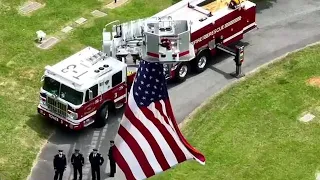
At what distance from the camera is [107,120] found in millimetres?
29766

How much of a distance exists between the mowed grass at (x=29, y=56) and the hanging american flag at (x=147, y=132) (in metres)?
8.76

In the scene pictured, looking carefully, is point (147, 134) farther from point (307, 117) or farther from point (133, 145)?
point (307, 117)

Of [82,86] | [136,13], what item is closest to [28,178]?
[82,86]

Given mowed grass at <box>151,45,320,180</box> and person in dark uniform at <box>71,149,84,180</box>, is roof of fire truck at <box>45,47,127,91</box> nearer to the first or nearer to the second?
person in dark uniform at <box>71,149,84,180</box>

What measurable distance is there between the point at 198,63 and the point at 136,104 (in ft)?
47.1

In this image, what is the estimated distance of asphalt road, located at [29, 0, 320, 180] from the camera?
28.3 meters

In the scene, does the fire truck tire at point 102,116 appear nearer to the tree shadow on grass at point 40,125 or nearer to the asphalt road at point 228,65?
Result: the asphalt road at point 228,65

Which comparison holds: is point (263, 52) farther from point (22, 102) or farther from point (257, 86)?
point (22, 102)

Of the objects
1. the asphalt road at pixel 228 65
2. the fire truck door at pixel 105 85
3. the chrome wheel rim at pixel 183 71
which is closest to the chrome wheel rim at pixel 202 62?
the asphalt road at pixel 228 65

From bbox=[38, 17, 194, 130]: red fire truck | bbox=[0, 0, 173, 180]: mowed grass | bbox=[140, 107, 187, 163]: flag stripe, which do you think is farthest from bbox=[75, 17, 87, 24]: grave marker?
bbox=[140, 107, 187, 163]: flag stripe

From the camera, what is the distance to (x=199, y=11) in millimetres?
33000

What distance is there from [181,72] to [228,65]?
260 cm

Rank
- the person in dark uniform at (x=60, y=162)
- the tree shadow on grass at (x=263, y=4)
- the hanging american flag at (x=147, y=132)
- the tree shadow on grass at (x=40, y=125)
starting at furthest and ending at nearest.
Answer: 1. the tree shadow on grass at (x=263, y=4)
2. the tree shadow on grass at (x=40, y=125)
3. the person in dark uniform at (x=60, y=162)
4. the hanging american flag at (x=147, y=132)

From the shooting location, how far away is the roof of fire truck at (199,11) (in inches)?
1276
